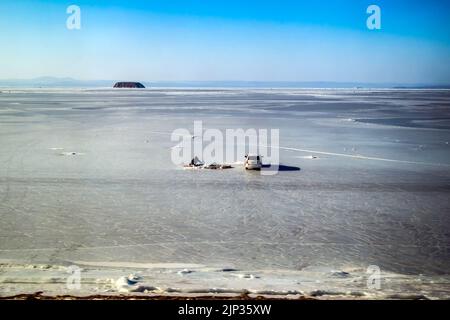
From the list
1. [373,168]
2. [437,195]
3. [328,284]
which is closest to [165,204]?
[328,284]

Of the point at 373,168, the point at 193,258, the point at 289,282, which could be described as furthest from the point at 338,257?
the point at 373,168

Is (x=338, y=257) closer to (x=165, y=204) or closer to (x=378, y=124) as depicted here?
(x=165, y=204)

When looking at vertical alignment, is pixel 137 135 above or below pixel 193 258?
above

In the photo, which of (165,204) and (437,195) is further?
(437,195)
